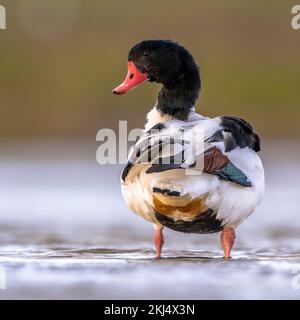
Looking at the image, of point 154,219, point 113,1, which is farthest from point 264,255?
point 113,1

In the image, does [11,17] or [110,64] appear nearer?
[110,64]

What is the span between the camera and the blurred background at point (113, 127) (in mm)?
7062

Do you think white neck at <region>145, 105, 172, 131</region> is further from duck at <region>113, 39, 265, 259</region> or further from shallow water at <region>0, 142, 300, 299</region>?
shallow water at <region>0, 142, 300, 299</region>

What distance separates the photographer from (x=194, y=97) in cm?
856

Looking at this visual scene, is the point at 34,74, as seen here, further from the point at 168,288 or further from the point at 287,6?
the point at 168,288

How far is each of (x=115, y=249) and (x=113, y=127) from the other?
12059 millimetres

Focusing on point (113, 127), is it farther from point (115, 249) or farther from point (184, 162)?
point (184, 162)

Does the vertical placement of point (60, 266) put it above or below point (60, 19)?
below

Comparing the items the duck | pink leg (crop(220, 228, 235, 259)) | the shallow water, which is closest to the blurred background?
the shallow water

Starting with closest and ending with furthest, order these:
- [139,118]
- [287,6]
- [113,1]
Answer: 1. [139,118]
2. [287,6]
3. [113,1]

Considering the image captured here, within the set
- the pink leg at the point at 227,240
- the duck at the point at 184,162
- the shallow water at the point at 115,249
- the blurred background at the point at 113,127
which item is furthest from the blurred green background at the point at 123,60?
the pink leg at the point at 227,240

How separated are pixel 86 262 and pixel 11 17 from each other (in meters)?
18.5

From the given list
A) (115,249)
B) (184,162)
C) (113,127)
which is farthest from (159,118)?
(113,127)

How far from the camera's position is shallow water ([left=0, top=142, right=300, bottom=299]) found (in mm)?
6520
